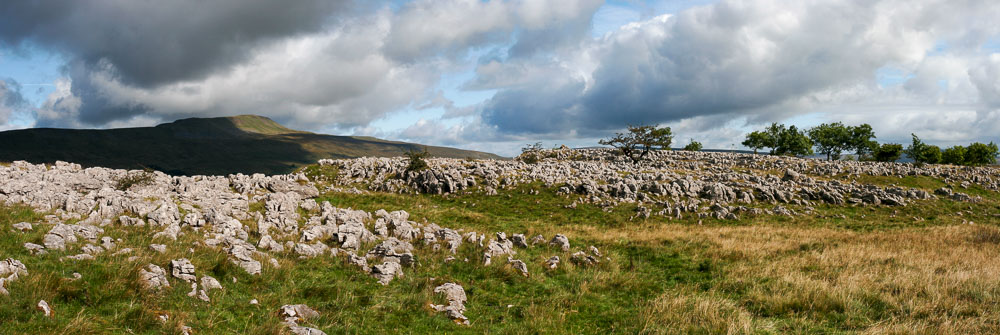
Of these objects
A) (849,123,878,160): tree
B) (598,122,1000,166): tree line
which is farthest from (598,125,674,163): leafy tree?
(849,123,878,160): tree

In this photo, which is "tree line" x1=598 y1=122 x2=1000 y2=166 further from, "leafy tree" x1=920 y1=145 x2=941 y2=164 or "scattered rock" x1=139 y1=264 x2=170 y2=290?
"scattered rock" x1=139 y1=264 x2=170 y2=290

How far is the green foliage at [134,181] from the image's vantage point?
2933cm

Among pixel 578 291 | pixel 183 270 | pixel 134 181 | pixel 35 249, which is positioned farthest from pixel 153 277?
pixel 134 181

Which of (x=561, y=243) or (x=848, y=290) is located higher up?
(x=848, y=290)

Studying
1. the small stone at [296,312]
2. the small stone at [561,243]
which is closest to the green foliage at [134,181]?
the small stone at [296,312]

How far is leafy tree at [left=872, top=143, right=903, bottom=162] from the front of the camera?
10112 cm

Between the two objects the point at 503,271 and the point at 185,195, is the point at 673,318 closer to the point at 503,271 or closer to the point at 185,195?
the point at 503,271

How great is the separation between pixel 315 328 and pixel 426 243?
922cm

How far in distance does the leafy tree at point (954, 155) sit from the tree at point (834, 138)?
102 feet

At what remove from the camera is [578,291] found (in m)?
13.1

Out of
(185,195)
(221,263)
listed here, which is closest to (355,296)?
(221,263)

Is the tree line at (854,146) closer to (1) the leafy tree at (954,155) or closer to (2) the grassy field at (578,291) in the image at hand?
(1) the leafy tree at (954,155)

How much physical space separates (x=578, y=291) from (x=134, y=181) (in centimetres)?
3618

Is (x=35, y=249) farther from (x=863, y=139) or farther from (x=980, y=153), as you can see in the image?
(x=980, y=153)
